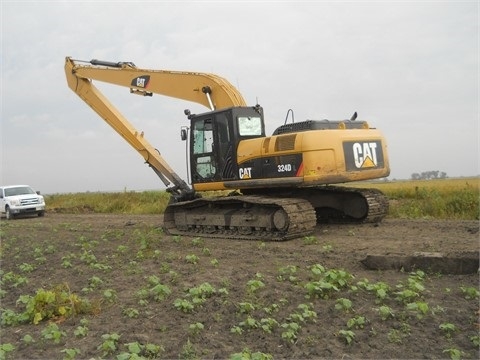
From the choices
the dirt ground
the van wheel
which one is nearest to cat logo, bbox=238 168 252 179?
the dirt ground

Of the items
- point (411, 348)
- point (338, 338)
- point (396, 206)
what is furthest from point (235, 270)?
point (396, 206)

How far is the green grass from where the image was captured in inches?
529

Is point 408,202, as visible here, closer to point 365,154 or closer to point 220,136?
point 365,154

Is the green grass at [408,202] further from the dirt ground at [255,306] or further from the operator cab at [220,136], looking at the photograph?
the operator cab at [220,136]

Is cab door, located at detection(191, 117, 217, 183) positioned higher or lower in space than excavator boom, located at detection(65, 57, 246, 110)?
lower

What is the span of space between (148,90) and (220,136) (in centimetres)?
361

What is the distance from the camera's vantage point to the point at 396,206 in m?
15.4

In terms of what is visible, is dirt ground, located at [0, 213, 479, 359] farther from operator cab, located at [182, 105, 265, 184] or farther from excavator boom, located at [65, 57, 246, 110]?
excavator boom, located at [65, 57, 246, 110]

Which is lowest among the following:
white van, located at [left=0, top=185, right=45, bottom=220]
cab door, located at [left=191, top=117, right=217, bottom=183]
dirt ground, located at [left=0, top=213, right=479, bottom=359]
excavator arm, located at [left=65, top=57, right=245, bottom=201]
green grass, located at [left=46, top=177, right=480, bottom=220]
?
dirt ground, located at [left=0, top=213, right=479, bottom=359]

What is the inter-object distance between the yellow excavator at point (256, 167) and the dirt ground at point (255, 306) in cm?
166

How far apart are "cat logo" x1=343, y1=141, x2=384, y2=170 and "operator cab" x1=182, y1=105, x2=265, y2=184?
7.84 ft

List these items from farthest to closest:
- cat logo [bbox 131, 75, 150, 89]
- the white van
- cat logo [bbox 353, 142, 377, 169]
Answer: the white van
cat logo [bbox 131, 75, 150, 89]
cat logo [bbox 353, 142, 377, 169]

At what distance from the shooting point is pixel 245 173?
444 inches

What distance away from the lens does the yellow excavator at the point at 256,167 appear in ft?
33.1
